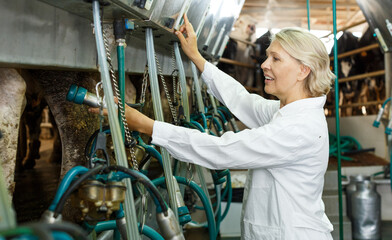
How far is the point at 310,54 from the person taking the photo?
177 centimetres

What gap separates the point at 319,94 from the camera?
1863 mm

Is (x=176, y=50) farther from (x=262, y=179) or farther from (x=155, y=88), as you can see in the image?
(x=262, y=179)

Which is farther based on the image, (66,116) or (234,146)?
(66,116)

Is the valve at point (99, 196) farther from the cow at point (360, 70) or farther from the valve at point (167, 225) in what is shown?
the cow at point (360, 70)

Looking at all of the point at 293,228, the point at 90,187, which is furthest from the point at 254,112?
the point at 90,187

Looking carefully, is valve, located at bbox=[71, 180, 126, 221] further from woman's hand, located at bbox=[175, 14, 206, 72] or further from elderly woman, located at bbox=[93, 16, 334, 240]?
woman's hand, located at bbox=[175, 14, 206, 72]

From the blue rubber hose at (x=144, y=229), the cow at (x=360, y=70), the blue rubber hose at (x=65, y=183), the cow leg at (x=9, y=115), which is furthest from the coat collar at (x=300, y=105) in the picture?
the cow at (x=360, y=70)

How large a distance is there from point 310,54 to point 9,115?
3.98ft

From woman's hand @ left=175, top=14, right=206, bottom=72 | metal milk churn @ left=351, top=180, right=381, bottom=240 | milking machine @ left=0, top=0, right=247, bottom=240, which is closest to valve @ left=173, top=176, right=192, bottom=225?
milking machine @ left=0, top=0, right=247, bottom=240

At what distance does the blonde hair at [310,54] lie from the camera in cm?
177

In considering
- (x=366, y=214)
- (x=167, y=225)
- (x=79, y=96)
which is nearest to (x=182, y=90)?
(x=79, y=96)

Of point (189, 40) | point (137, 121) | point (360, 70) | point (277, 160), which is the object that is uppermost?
point (360, 70)

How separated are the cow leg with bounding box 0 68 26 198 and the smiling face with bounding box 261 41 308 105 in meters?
1.00

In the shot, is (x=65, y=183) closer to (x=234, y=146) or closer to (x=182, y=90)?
(x=234, y=146)
